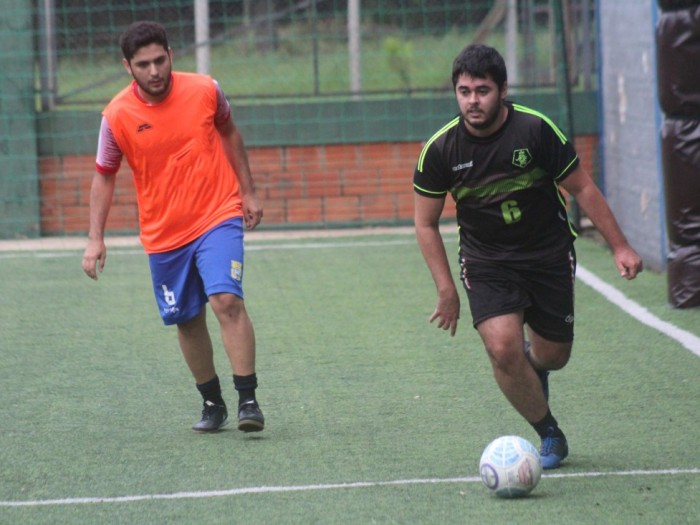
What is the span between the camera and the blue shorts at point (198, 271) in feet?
19.6

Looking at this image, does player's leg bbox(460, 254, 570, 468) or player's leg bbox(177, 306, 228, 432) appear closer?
player's leg bbox(460, 254, 570, 468)

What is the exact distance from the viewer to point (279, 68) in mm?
13719

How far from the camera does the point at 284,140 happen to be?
42.6 feet

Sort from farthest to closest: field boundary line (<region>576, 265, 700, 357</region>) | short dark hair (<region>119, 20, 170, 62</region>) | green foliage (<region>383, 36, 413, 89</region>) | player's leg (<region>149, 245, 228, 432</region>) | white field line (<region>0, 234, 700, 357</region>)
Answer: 1. green foliage (<region>383, 36, 413, 89</region>)
2. white field line (<region>0, 234, 700, 357</region>)
3. field boundary line (<region>576, 265, 700, 357</region>)
4. player's leg (<region>149, 245, 228, 432</region>)
5. short dark hair (<region>119, 20, 170, 62</region>)

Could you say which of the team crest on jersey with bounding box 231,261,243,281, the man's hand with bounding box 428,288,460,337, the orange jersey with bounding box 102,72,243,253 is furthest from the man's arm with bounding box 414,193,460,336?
the orange jersey with bounding box 102,72,243,253

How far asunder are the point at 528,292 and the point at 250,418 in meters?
1.40

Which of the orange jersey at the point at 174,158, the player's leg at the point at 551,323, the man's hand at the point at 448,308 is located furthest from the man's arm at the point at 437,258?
the orange jersey at the point at 174,158

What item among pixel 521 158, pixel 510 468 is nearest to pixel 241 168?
pixel 521 158

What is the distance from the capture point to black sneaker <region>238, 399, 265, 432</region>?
5.89 m

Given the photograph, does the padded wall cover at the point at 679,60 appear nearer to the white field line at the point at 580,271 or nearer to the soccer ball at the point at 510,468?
the white field line at the point at 580,271

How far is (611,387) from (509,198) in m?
1.88

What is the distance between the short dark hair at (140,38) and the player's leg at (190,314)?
0.90m

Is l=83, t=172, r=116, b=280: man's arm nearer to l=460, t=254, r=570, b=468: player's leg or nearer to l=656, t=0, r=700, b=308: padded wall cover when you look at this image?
l=460, t=254, r=570, b=468: player's leg

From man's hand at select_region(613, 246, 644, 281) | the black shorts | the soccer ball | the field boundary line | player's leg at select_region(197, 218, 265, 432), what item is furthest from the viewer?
the field boundary line
